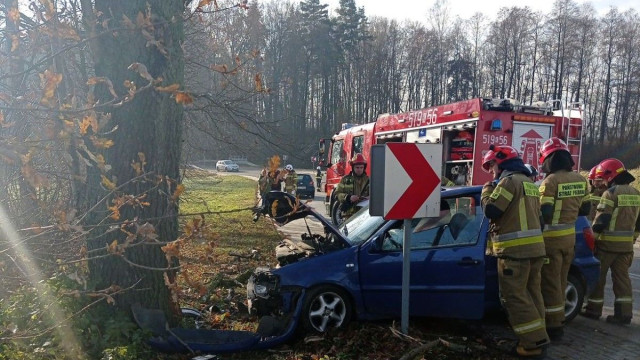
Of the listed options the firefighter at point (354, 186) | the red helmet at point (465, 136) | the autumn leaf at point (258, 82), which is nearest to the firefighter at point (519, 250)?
the autumn leaf at point (258, 82)

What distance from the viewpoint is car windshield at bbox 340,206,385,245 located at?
5.19 metres

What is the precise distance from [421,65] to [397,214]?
2382 inches

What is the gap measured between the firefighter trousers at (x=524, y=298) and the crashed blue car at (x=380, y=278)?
1.23ft

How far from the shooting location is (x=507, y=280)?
4.49 meters

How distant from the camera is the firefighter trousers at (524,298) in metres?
4.34

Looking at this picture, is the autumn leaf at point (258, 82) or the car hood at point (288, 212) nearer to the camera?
the autumn leaf at point (258, 82)

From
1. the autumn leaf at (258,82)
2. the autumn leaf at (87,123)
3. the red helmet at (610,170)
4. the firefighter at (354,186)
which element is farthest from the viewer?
the firefighter at (354,186)

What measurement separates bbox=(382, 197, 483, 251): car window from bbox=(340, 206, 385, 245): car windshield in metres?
0.21

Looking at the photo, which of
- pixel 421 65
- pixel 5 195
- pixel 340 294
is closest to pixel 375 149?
pixel 340 294

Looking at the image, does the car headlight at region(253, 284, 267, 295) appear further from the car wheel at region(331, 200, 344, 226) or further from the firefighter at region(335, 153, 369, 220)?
the car wheel at region(331, 200, 344, 226)

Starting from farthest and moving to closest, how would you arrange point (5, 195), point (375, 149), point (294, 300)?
point (5, 195) → point (294, 300) → point (375, 149)

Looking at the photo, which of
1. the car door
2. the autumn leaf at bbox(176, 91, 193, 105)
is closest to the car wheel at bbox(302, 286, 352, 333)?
the car door

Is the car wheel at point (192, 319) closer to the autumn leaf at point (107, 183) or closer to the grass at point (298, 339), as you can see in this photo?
the grass at point (298, 339)

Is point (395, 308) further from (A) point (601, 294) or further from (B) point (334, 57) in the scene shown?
(B) point (334, 57)
